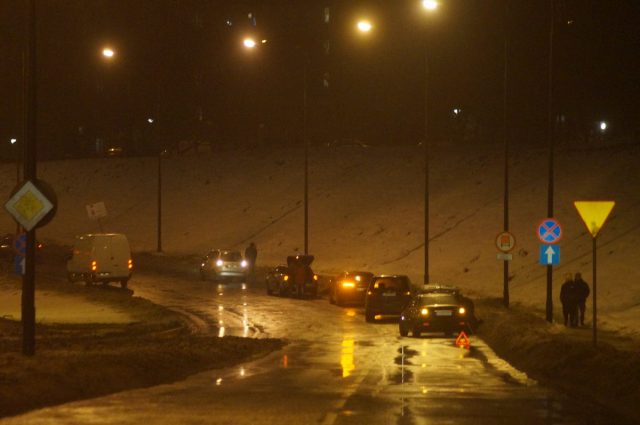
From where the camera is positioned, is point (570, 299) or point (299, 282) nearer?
point (570, 299)

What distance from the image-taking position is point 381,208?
72875 mm

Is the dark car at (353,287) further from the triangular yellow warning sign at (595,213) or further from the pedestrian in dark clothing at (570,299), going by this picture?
the triangular yellow warning sign at (595,213)

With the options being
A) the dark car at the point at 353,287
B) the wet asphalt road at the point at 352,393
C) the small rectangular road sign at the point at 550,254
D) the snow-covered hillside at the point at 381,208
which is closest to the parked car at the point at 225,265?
the snow-covered hillside at the point at 381,208

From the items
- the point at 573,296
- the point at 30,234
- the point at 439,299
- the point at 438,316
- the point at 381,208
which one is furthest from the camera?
the point at 381,208

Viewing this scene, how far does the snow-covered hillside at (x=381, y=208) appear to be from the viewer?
2026 inches

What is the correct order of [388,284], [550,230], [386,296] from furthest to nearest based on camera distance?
[388,284] → [386,296] → [550,230]

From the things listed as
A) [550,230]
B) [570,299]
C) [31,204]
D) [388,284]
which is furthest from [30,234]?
[388,284]

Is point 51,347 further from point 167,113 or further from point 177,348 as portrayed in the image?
point 167,113

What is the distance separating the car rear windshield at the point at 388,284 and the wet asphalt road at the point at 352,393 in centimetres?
596

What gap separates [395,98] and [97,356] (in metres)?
71.3

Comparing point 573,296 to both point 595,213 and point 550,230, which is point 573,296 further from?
point 595,213

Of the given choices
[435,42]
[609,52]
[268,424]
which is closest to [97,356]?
[268,424]

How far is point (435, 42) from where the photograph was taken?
81.1 m

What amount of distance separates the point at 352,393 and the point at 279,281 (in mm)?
29706
